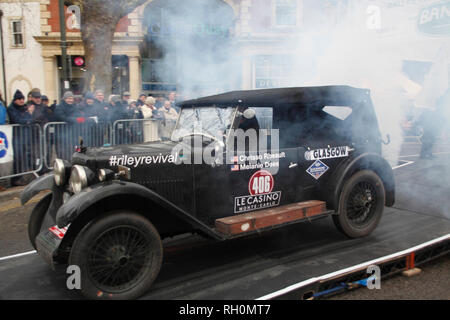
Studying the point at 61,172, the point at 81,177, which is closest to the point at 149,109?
the point at 61,172

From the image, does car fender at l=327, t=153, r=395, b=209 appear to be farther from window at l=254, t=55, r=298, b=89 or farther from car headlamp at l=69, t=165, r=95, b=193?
window at l=254, t=55, r=298, b=89

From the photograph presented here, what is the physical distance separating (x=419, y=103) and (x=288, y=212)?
386 cm

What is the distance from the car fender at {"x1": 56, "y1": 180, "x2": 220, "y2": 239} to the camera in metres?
2.79

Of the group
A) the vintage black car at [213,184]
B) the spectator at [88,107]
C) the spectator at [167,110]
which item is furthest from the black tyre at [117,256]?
the spectator at [167,110]

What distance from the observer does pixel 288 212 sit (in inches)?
149

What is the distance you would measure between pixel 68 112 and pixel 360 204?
577cm

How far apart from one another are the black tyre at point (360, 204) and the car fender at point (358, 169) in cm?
7

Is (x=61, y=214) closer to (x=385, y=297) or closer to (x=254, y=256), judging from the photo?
(x=254, y=256)

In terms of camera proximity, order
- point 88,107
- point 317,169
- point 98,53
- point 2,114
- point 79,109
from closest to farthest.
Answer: point 317,169
point 2,114
point 79,109
point 88,107
point 98,53

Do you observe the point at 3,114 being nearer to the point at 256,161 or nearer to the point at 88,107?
the point at 88,107

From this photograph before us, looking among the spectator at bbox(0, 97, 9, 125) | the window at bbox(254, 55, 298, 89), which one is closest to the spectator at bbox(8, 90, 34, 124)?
the spectator at bbox(0, 97, 9, 125)

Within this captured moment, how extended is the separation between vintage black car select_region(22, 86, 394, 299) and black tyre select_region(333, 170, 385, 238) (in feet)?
0.04

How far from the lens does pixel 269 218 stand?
3635 mm
